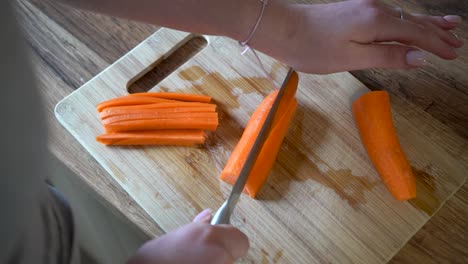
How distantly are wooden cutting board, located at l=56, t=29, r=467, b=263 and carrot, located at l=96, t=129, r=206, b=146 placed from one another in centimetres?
2

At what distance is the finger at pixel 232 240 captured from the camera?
0.80 metres

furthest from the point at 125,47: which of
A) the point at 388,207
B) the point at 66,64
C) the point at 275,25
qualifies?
the point at 388,207

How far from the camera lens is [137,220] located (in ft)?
3.30

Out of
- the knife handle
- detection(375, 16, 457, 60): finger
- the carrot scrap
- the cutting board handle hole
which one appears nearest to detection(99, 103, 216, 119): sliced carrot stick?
the carrot scrap

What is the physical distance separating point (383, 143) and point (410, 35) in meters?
0.24

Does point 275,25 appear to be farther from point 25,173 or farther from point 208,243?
point 25,173

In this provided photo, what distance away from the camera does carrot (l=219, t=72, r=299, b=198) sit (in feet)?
3.31

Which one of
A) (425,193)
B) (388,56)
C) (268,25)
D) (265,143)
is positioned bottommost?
(425,193)

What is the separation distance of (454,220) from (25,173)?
87 centimetres

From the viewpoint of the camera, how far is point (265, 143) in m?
1.04

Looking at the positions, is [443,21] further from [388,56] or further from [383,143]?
[383,143]

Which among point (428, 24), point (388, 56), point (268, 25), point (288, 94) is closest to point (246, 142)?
point (288, 94)

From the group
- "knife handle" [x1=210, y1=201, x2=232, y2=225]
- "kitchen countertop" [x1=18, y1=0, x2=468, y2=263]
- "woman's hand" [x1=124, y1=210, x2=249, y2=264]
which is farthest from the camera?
"kitchen countertop" [x1=18, y1=0, x2=468, y2=263]

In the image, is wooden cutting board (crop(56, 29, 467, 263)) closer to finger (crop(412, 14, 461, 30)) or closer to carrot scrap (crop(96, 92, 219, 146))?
carrot scrap (crop(96, 92, 219, 146))
